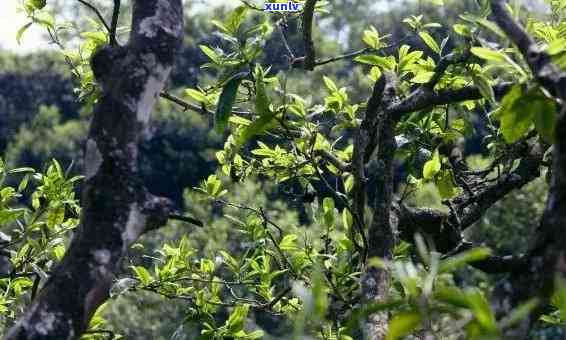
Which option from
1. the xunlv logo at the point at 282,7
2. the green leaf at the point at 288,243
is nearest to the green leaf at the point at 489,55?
the xunlv logo at the point at 282,7

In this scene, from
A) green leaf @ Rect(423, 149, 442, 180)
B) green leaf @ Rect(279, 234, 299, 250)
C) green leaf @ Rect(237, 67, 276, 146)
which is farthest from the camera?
green leaf @ Rect(279, 234, 299, 250)

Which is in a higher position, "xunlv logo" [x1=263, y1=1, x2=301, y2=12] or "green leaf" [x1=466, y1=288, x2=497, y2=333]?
"xunlv logo" [x1=263, y1=1, x2=301, y2=12]

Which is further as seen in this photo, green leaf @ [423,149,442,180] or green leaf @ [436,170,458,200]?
green leaf @ [436,170,458,200]

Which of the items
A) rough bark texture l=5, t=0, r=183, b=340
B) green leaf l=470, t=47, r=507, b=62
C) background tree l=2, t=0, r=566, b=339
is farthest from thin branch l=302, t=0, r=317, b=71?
green leaf l=470, t=47, r=507, b=62

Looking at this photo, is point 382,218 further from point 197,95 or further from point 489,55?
point 197,95

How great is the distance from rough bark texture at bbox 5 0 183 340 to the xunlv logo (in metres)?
1.05

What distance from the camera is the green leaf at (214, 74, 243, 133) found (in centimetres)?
243

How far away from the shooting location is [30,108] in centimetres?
3114

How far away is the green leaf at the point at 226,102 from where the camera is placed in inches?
95.5

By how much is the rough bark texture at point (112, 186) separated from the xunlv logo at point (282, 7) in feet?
3.46

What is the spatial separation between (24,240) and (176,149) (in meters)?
25.8

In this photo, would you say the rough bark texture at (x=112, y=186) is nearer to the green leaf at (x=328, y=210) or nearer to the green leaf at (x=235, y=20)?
the green leaf at (x=235, y=20)

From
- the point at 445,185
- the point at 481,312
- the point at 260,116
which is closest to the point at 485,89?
the point at 260,116

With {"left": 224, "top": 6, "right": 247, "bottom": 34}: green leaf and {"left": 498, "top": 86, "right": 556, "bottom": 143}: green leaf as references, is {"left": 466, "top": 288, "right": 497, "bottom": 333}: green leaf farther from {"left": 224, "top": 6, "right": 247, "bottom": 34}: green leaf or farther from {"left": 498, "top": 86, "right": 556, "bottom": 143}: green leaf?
{"left": 224, "top": 6, "right": 247, "bottom": 34}: green leaf
